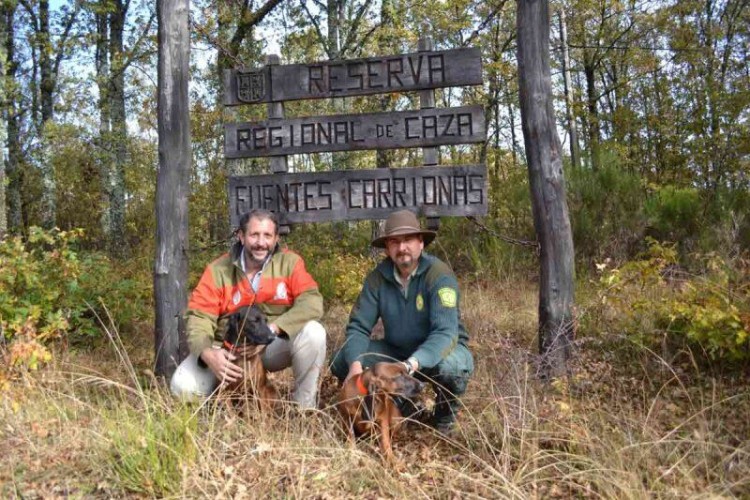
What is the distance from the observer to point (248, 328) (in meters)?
3.44

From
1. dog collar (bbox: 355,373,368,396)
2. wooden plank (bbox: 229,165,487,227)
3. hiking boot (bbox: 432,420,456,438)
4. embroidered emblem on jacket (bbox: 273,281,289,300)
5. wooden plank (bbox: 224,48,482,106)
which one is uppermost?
wooden plank (bbox: 224,48,482,106)

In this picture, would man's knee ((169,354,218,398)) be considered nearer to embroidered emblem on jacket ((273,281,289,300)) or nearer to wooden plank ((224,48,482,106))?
embroidered emblem on jacket ((273,281,289,300))

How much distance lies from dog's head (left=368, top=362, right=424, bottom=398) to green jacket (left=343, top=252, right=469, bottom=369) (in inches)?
19.7

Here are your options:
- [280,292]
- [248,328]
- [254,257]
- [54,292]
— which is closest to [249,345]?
[248,328]

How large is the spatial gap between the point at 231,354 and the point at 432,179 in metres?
2.19

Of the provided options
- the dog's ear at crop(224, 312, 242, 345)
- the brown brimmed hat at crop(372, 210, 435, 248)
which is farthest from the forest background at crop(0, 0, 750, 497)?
the brown brimmed hat at crop(372, 210, 435, 248)

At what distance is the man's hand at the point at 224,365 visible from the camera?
11.3 feet

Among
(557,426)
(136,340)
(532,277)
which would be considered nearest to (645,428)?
(557,426)

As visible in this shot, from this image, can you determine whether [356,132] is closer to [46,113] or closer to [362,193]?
[362,193]

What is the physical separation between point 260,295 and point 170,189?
1.48 metres

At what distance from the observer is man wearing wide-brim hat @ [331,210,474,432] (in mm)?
3482

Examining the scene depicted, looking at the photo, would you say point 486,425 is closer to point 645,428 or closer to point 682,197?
point 645,428

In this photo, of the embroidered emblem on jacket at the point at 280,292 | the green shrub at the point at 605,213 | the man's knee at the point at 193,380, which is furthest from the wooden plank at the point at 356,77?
the green shrub at the point at 605,213

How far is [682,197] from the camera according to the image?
8.02 metres
